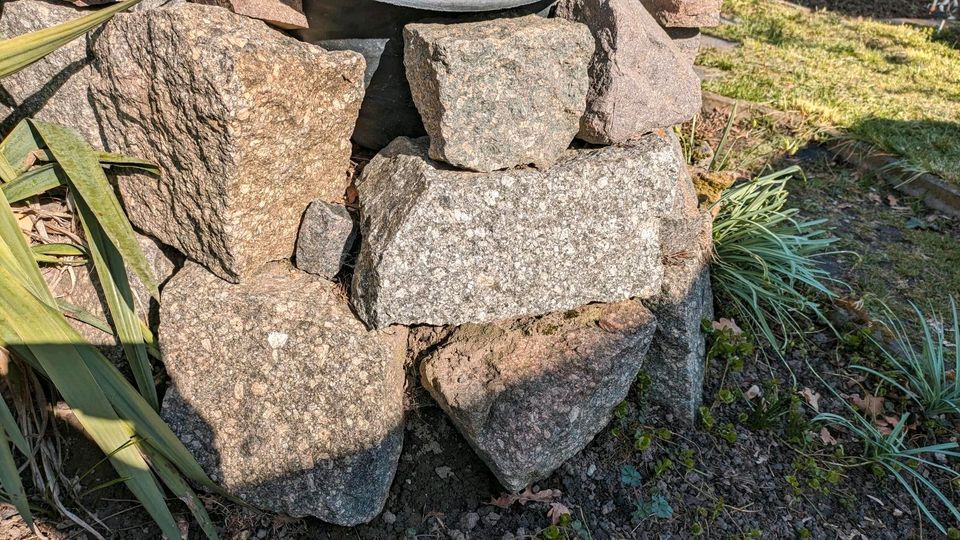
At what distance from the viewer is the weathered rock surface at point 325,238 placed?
2107 mm

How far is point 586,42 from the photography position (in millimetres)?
1996

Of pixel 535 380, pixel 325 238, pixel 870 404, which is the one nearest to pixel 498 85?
pixel 325 238

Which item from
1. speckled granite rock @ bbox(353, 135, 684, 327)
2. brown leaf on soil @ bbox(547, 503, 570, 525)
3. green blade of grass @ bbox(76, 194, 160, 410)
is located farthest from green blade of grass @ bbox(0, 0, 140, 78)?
brown leaf on soil @ bbox(547, 503, 570, 525)

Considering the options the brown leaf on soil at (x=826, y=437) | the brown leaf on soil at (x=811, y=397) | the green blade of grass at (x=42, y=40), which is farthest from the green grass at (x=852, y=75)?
the green blade of grass at (x=42, y=40)

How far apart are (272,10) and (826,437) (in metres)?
2.47

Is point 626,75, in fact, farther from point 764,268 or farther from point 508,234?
Answer: point 764,268

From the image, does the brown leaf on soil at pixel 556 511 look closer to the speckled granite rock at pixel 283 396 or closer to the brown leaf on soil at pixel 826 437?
the speckled granite rock at pixel 283 396

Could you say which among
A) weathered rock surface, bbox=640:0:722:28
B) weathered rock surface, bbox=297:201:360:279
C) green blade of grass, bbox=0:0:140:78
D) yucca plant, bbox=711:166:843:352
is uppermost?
green blade of grass, bbox=0:0:140:78

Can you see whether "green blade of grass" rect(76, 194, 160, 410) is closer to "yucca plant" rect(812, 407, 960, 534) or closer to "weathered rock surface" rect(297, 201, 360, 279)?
"weathered rock surface" rect(297, 201, 360, 279)

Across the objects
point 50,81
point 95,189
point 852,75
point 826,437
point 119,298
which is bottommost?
point 826,437

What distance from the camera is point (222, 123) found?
68.5 inches

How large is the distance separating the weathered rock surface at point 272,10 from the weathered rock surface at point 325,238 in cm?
57

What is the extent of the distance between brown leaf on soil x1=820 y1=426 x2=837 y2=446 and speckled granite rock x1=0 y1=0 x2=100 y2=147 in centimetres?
279

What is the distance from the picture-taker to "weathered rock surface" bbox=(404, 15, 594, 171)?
1.85 meters
